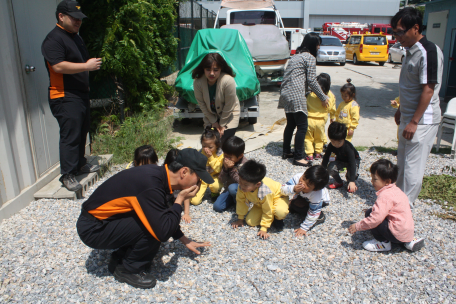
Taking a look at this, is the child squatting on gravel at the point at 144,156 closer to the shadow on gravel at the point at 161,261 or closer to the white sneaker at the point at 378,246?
the shadow on gravel at the point at 161,261

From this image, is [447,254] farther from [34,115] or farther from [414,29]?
[34,115]

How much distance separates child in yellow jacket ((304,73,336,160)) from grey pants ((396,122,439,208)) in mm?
1521

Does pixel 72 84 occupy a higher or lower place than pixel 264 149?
higher

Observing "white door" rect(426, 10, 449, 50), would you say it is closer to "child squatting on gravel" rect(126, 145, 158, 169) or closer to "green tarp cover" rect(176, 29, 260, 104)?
"green tarp cover" rect(176, 29, 260, 104)

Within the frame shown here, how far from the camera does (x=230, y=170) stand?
3625mm

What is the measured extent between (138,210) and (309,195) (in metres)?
1.68

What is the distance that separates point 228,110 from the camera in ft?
13.6

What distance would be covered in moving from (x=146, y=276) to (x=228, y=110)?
7.47ft

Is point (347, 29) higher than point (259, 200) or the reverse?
higher

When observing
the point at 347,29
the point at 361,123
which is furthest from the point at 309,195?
the point at 347,29

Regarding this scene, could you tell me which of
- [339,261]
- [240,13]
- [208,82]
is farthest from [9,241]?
[240,13]

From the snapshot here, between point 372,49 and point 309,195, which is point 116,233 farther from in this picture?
point 372,49

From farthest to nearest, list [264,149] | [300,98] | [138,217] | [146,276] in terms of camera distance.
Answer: [264,149] → [300,98] → [146,276] → [138,217]

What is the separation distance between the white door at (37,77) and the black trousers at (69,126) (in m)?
0.37
